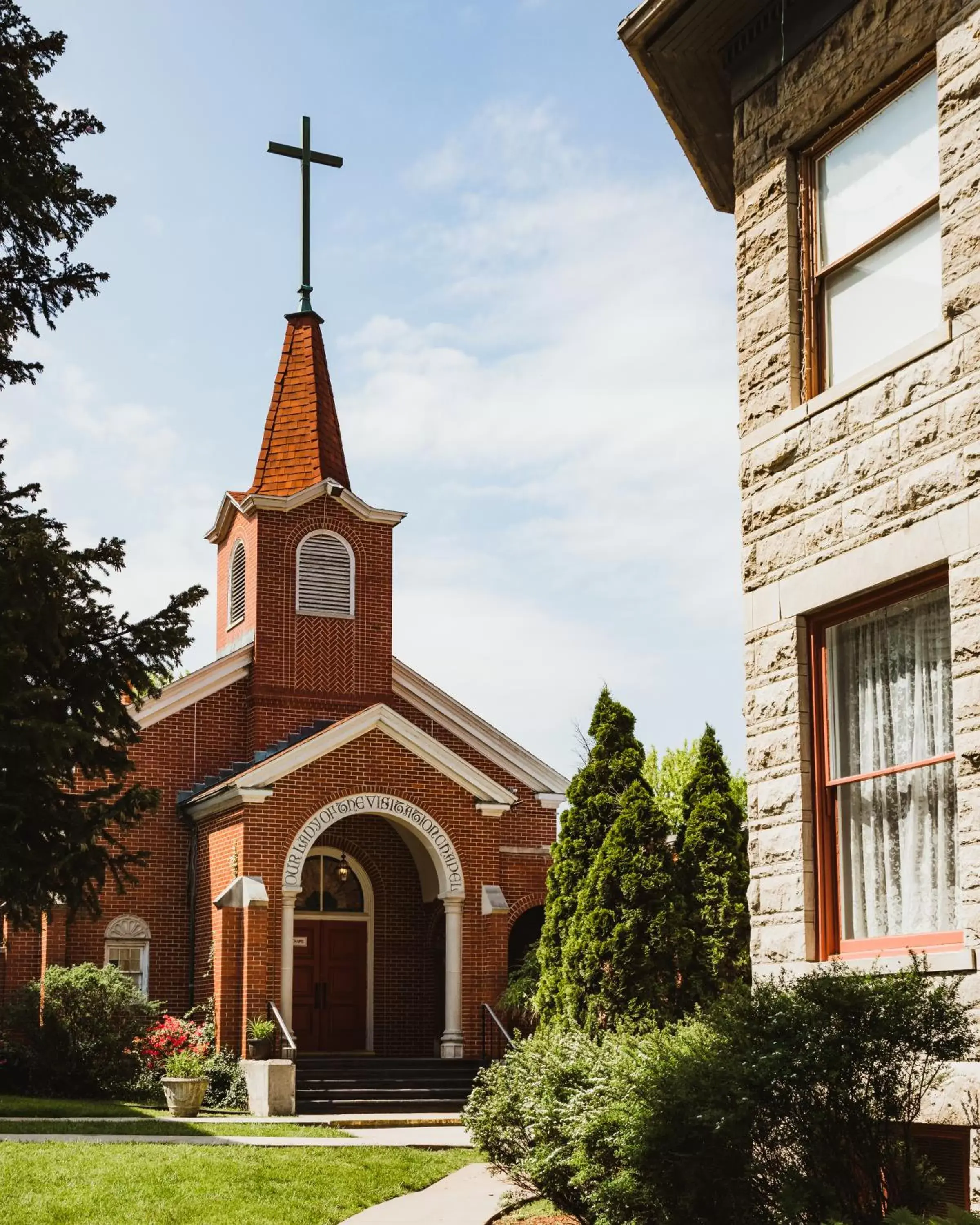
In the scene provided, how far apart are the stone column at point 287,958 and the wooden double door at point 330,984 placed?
1.92 m

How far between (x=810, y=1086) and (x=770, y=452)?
412cm

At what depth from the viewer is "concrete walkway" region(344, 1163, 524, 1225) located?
11805 mm

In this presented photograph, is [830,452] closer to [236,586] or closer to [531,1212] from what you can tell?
[531,1212]

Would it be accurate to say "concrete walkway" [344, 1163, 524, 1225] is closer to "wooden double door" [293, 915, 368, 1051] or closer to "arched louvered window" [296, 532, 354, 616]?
"wooden double door" [293, 915, 368, 1051]

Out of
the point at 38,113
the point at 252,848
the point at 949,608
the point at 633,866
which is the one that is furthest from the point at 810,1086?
the point at 252,848

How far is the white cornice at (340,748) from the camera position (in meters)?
24.1

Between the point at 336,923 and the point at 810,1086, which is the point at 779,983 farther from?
the point at 336,923

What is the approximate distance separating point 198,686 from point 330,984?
5540 mm

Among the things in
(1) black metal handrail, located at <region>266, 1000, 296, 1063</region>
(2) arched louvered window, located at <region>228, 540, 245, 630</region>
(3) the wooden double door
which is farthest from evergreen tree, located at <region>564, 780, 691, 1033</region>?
(2) arched louvered window, located at <region>228, 540, 245, 630</region>

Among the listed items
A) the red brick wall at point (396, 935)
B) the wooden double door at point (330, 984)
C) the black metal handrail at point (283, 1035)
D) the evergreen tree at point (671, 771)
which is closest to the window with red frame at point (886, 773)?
the black metal handrail at point (283, 1035)

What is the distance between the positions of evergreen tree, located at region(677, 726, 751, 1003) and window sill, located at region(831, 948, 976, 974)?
10128 millimetres

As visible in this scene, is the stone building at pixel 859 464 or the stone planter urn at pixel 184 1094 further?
the stone planter urn at pixel 184 1094

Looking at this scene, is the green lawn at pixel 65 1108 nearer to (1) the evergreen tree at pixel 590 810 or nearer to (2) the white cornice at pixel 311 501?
(1) the evergreen tree at pixel 590 810

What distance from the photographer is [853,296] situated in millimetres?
9867
